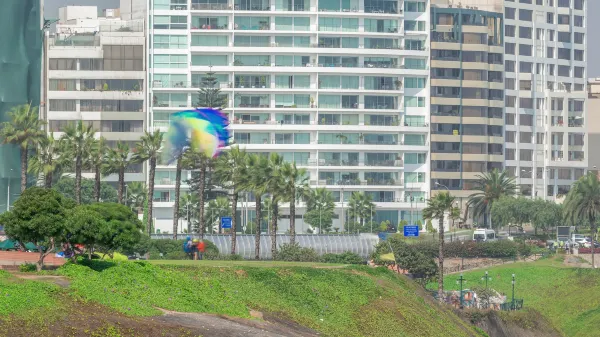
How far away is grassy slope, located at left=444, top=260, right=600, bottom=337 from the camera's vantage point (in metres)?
146

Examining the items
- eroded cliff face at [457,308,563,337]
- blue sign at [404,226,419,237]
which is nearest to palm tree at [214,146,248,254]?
blue sign at [404,226,419,237]

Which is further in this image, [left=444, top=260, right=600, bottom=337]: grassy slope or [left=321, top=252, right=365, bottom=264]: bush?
[left=444, top=260, right=600, bottom=337]: grassy slope

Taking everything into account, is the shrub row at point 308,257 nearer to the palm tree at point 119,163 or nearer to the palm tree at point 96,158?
the palm tree at point 96,158

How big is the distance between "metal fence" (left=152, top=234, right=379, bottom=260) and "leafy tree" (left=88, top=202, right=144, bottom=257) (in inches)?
2175

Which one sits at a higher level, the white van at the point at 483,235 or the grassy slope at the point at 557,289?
the white van at the point at 483,235

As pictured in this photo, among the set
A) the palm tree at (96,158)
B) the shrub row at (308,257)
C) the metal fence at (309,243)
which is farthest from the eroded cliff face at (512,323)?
the palm tree at (96,158)

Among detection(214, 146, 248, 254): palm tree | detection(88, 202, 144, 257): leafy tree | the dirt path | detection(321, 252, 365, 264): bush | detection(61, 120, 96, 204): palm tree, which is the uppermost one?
detection(61, 120, 96, 204): palm tree

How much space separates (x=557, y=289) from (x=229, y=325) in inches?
3822

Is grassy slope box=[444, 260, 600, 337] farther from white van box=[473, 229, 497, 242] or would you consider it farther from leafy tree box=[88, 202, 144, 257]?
leafy tree box=[88, 202, 144, 257]

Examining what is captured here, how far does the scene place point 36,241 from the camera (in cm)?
7344

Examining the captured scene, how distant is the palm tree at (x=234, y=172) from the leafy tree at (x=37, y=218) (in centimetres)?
6688

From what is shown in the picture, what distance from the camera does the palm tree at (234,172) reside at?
482 feet

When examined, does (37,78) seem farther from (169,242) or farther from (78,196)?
(169,242)

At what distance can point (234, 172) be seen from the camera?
497 ft
